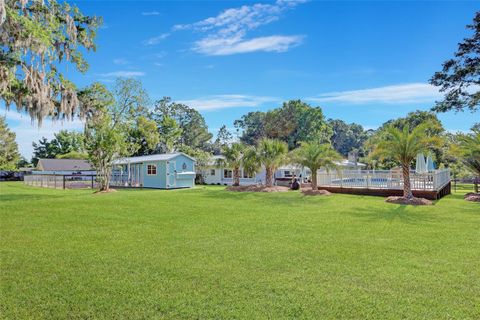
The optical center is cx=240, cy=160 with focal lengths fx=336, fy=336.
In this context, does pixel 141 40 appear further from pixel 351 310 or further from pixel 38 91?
pixel 351 310

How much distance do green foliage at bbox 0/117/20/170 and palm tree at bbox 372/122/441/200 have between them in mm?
52973

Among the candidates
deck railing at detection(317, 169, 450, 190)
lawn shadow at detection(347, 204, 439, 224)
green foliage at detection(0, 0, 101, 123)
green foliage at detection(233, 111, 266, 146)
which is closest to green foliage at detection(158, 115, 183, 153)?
green foliage at detection(233, 111, 266, 146)

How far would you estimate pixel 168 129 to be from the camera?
47188 millimetres

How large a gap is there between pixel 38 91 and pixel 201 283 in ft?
28.9

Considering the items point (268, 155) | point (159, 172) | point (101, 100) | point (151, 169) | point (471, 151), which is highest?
point (101, 100)

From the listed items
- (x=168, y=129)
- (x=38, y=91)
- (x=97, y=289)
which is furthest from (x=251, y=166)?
(x=168, y=129)

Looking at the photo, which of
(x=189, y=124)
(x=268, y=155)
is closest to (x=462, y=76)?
(x=268, y=155)

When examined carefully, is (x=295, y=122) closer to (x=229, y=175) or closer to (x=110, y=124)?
(x=229, y=175)

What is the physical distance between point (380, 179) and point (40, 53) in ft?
54.1

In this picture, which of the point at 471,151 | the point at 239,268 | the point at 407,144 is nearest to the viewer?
the point at 239,268

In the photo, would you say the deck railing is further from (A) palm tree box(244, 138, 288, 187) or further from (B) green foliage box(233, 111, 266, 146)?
(B) green foliage box(233, 111, 266, 146)

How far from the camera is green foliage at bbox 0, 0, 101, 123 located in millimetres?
8852

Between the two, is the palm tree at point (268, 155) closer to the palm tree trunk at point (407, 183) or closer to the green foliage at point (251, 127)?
the palm tree trunk at point (407, 183)

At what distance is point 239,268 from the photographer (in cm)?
520
